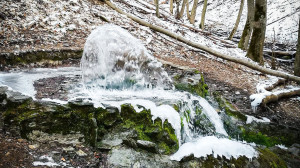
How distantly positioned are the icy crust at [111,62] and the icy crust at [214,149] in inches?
74.4

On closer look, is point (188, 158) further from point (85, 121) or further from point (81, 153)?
point (85, 121)

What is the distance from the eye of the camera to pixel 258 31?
8578 mm

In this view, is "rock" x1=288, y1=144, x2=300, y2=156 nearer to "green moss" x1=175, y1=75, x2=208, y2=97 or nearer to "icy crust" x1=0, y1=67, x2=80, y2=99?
"green moss" x1=175, y1=75, x2=208, y2=97

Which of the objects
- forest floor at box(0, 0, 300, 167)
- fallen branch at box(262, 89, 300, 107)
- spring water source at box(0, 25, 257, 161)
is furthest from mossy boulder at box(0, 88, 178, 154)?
fallen branch at box(262, 89, 300, 107)

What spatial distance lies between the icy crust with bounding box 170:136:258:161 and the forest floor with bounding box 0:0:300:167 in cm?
194

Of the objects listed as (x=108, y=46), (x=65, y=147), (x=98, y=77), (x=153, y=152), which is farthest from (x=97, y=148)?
(x=108, y=46)

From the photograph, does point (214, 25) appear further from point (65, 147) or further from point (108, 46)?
point (65, 147)

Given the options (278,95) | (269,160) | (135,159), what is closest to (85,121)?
(135,159)

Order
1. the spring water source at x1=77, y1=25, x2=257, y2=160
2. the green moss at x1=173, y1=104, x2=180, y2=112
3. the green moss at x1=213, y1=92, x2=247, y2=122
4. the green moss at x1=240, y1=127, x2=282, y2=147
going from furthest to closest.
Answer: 1. the green moss at x1=213, y1=92, x2=247, y2=122
2. the green moss at x1=240, y1=127, x2=282, y2=147
3. the spring water source at x1=77, y1=25, x2=257, y2=160
4. the green moss at x1=173, y1=104, x2=180, y2=112

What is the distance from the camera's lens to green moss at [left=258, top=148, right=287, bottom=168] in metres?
3.31

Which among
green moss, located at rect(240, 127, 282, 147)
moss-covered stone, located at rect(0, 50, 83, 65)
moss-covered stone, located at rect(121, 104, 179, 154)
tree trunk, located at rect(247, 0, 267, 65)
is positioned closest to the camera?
moss-covered stone, located at rect(121, 104, 179, 154)

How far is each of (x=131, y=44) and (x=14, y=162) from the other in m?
3.31

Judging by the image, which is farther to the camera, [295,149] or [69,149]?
[295,149]

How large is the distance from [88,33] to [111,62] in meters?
3.26
